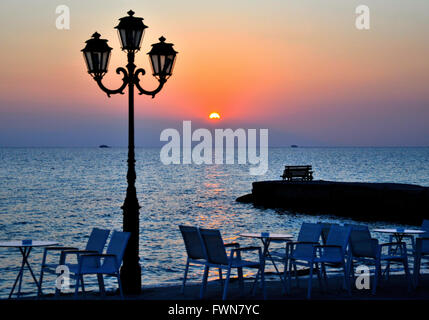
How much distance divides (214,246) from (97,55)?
3469 millimetres

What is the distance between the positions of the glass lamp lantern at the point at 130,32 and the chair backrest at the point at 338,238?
163 inches

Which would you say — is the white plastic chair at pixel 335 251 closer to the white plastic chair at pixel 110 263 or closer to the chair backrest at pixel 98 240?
the white plastic chair at pixel 110 263

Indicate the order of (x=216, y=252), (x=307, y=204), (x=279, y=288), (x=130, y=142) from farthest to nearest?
(x=307, y=204) → (x=279, y=288) → (x=130, y=142) → (x=216, y=252)

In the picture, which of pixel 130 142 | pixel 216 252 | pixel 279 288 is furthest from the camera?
pixel 279 288

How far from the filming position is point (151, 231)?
32.3m

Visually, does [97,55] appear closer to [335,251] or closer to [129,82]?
[129,82]

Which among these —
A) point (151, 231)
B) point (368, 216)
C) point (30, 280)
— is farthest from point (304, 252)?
point (368, 216)

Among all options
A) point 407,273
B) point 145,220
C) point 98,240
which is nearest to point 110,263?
point 98,240

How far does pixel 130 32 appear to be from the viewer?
10.4 metres

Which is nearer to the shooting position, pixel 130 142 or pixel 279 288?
pixel 130 142

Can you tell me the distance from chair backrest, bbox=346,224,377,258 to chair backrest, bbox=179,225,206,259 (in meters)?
2.36

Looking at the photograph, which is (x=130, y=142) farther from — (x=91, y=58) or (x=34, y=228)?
(x=34, y=228)

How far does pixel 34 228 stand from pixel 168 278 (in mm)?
18603

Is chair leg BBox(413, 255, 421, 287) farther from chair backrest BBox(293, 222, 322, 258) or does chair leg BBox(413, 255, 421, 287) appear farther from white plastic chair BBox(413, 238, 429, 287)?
chair backrest BBox(293, 222, 322, 258)
